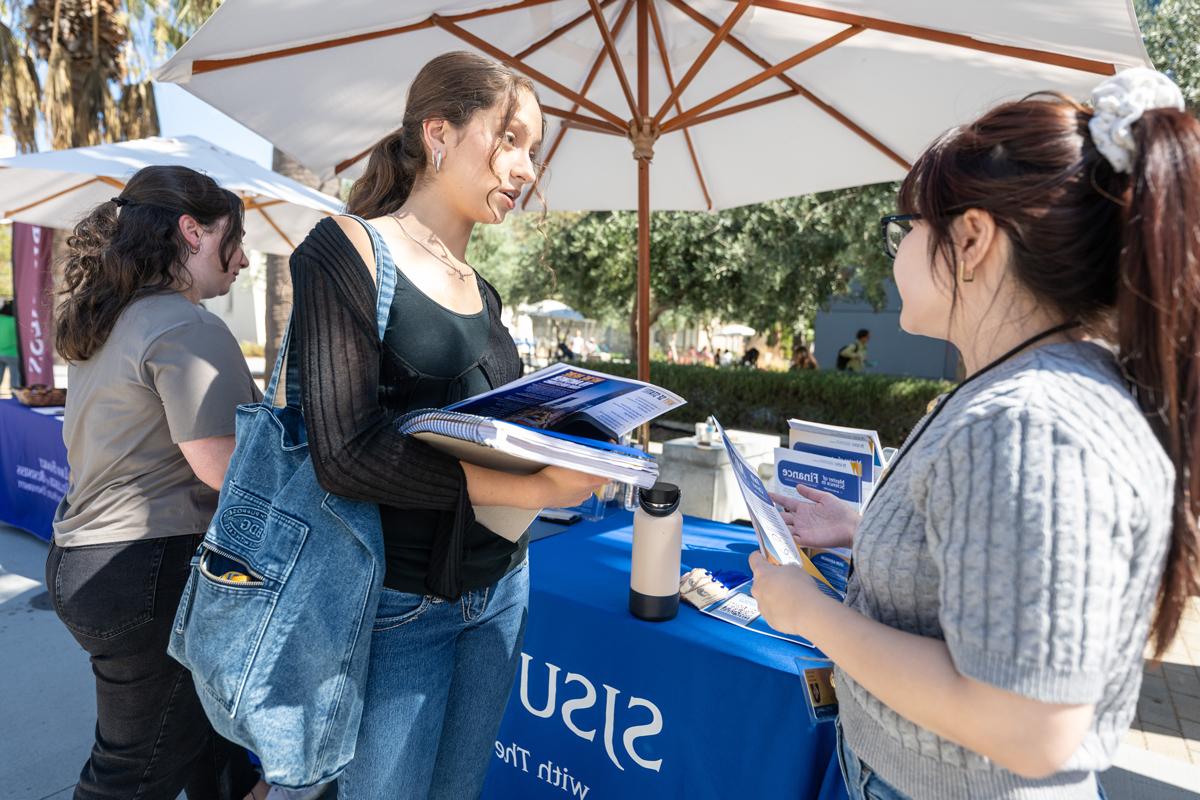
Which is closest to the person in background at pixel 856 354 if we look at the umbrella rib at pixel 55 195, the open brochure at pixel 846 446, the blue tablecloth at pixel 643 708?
the open brochure at pixel 846 446

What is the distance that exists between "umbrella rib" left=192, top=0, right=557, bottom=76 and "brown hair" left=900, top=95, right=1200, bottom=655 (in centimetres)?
249

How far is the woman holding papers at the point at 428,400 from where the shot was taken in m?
0.99

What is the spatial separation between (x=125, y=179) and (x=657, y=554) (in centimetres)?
475

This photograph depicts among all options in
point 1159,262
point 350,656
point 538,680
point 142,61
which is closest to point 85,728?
point 538,680

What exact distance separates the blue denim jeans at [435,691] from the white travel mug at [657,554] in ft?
1.03

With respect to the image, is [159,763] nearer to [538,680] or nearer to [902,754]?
[538,680]

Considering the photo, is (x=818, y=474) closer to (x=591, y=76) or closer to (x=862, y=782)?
(x=862, y=782)

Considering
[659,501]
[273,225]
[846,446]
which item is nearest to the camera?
[659,501]

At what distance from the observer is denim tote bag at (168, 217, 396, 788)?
1.00 metres

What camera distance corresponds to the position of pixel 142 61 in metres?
9.73

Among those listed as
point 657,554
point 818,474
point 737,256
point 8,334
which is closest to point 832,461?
point 818,474

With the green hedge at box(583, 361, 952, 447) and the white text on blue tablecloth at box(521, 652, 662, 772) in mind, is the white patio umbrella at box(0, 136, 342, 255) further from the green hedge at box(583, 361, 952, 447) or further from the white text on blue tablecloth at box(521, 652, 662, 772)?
the green hedge at box(583, 361, 952, 447)

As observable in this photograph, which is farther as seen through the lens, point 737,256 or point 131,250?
point 737,256

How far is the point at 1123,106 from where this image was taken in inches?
30.1
